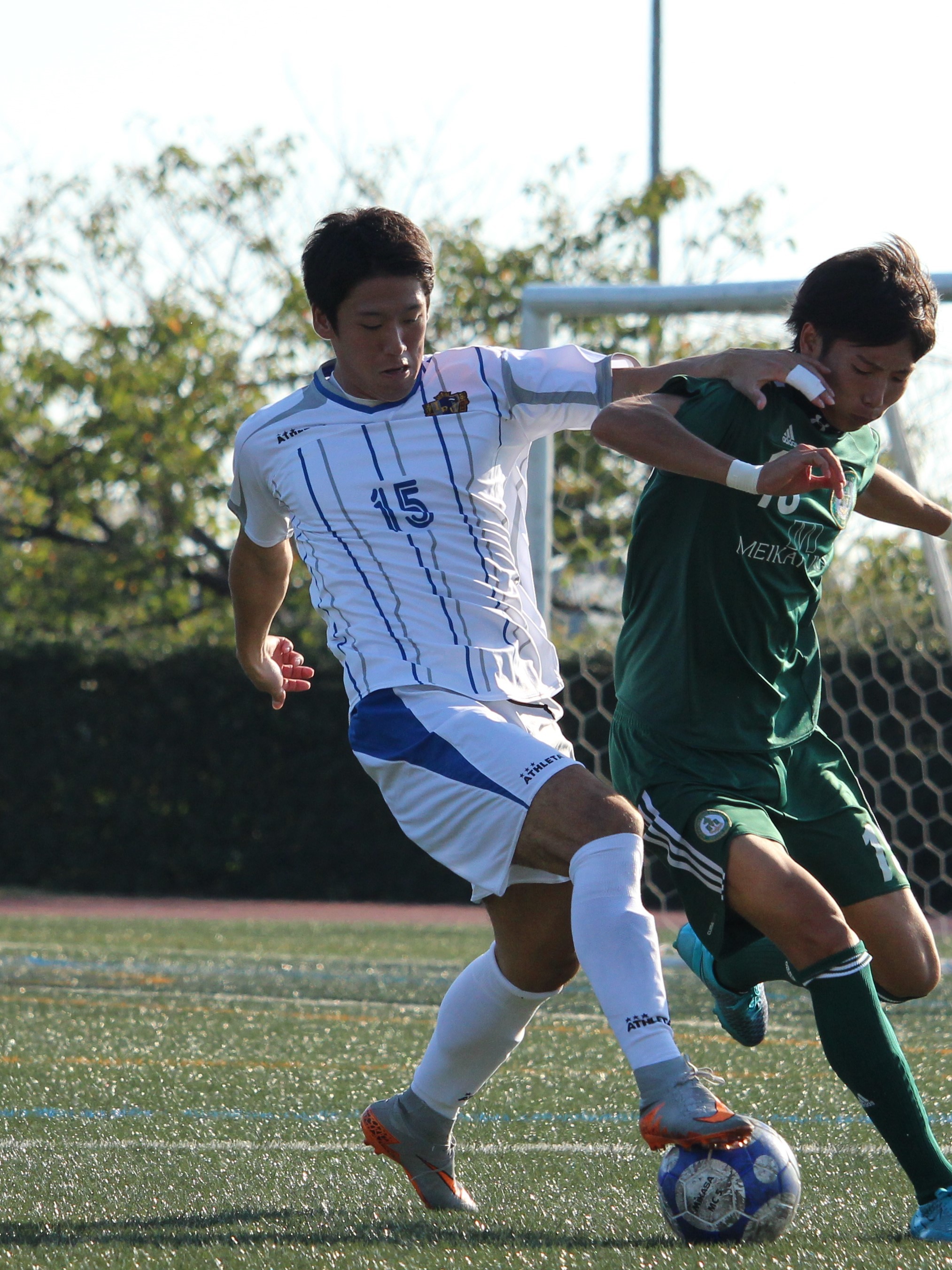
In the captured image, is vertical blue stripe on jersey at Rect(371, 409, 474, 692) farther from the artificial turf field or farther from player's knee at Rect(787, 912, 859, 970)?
the artificial turf field

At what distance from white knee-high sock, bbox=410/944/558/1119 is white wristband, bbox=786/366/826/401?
1.20m

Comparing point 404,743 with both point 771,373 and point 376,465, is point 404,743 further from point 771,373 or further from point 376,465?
point 771,373

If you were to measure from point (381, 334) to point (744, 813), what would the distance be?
1.13 m

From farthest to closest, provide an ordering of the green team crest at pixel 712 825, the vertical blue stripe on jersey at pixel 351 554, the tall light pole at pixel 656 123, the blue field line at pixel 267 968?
the tall light pole at pixel 656 123 → the blue field line at pixel 267 968 → the vertical blue stripe on jersey at pixel 351 554 → the green team crest at pixel 712 825

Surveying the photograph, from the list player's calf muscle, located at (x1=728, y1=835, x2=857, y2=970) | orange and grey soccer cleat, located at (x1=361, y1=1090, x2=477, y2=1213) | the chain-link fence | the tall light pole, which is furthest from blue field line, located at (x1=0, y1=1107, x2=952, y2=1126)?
the tall light pole

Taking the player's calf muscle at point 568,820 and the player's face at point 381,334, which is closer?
the player's calf muscle at point 568,820

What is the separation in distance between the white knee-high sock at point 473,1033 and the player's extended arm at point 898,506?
131 centimetres

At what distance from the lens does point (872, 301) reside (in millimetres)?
3068

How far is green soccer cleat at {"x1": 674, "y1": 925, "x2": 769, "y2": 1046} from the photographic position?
3.42m

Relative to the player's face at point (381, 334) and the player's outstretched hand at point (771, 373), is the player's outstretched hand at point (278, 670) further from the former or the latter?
the player's outstretched hand at point (771, 373)

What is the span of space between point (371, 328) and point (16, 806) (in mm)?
12321

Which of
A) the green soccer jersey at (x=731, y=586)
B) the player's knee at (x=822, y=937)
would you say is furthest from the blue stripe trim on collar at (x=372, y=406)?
the player's knee at (x=822, y=937)

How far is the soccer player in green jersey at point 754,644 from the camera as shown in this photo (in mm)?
3020

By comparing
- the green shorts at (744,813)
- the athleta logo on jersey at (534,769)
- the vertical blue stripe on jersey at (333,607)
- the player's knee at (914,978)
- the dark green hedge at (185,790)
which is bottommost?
the dark green hedge at (185,790)
